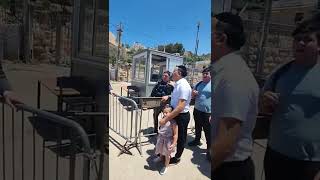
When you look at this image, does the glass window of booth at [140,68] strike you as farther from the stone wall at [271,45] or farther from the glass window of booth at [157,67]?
the stone wall at [271,45]

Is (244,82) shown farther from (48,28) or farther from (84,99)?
(48,28)

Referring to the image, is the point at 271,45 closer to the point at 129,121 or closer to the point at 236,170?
the point at 236,170

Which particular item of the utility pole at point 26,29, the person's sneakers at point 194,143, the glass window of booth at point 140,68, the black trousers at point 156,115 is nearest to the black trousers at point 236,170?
the person's sneakers at point 194,143

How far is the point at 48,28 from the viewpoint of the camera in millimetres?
1283

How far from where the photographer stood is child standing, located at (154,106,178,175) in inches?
45.6

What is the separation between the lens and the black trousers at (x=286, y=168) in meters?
1.00

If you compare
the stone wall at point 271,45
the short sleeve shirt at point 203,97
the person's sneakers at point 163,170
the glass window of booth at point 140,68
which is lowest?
the person's sneakers at point 163,170

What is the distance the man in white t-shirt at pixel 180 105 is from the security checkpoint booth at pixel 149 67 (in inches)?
1.4

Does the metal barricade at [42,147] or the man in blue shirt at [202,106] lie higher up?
the man in blue shirt at [202,106]

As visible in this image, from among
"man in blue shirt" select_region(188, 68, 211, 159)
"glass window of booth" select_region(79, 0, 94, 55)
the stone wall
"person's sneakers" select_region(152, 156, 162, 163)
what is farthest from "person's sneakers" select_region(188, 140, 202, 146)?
"glass window of booth" select_region(79, 0, 94, 55)

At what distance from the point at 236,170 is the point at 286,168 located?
0.47ft

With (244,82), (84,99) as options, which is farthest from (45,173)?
(244,82)

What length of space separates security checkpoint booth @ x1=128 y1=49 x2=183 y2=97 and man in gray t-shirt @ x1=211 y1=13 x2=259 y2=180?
163mm

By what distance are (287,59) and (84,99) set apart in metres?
0.67
